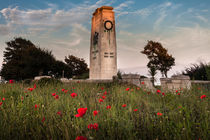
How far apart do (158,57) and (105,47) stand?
16363mm

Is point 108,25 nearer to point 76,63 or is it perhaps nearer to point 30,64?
point 30,64

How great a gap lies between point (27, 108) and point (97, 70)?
12587 mm

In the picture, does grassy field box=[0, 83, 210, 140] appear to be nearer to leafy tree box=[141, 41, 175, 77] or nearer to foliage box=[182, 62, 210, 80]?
foliage box=[182, 62, 210, 80]

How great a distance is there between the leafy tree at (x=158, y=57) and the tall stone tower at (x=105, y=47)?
1504 cm

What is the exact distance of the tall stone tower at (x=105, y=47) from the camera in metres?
16.0

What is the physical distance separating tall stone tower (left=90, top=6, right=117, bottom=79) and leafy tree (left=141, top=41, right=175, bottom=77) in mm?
15040

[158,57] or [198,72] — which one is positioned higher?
[158,57]

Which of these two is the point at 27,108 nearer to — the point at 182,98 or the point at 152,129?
the point at 152,129

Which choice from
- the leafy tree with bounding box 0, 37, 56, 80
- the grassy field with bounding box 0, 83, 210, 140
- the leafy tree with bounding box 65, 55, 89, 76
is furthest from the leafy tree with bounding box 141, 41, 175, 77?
the grassy field with bounding box 0, 83, 210, 140

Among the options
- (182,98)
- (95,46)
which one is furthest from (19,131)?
(95,46)

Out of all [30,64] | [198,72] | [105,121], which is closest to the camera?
[105,121]

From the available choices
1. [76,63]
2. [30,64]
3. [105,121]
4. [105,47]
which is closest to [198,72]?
[105,47]

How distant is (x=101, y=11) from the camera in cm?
1664

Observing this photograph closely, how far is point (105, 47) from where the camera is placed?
16.1 m
